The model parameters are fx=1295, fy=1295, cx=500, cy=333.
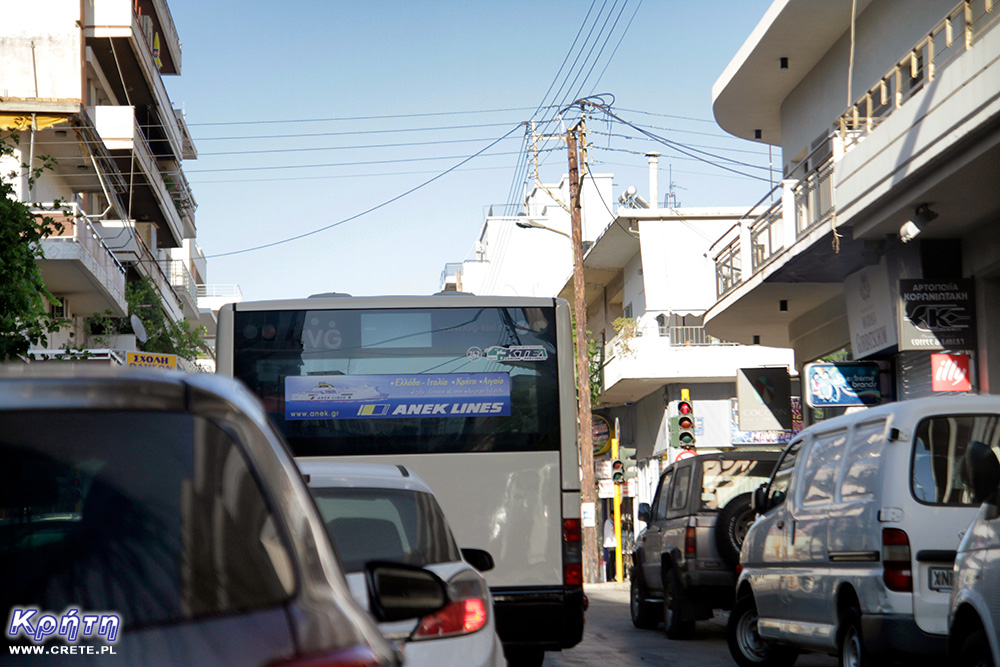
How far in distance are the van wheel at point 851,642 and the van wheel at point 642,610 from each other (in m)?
7.92

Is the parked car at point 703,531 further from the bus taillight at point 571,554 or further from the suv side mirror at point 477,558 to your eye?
the suv side mirror at point 477,558

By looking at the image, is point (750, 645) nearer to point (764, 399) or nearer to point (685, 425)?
point (685, 425)

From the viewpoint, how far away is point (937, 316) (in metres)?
16.7

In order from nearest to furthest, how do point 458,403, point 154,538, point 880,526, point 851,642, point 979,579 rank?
point 154,538 → point 979,579 → point 880,526 → point 851,642 → point 458,403

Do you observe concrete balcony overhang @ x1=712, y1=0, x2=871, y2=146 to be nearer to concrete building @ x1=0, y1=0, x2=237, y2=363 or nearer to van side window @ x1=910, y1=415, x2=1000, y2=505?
→ concrete building @ x1=0, y1=0, x2=237, y2=363

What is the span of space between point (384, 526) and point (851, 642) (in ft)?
11.8

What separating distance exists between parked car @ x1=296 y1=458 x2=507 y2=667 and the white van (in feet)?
8.90

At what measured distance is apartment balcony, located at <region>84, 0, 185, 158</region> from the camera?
114 feet

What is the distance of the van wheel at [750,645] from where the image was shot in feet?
36.7

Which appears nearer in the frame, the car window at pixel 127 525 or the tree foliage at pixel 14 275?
the car window at pixel 127 525

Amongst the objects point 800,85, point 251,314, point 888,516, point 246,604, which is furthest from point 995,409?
point 800,85

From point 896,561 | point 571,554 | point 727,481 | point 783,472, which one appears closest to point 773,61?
point 727,481

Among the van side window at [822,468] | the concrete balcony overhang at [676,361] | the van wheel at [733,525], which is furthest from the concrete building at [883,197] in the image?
the concrete balcony overhang at [676,361]

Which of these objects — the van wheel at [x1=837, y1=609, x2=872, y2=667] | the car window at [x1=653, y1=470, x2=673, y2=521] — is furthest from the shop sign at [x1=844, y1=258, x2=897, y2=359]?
the van wheel at [x1=837, y1=609, x2=872, y2=667]
